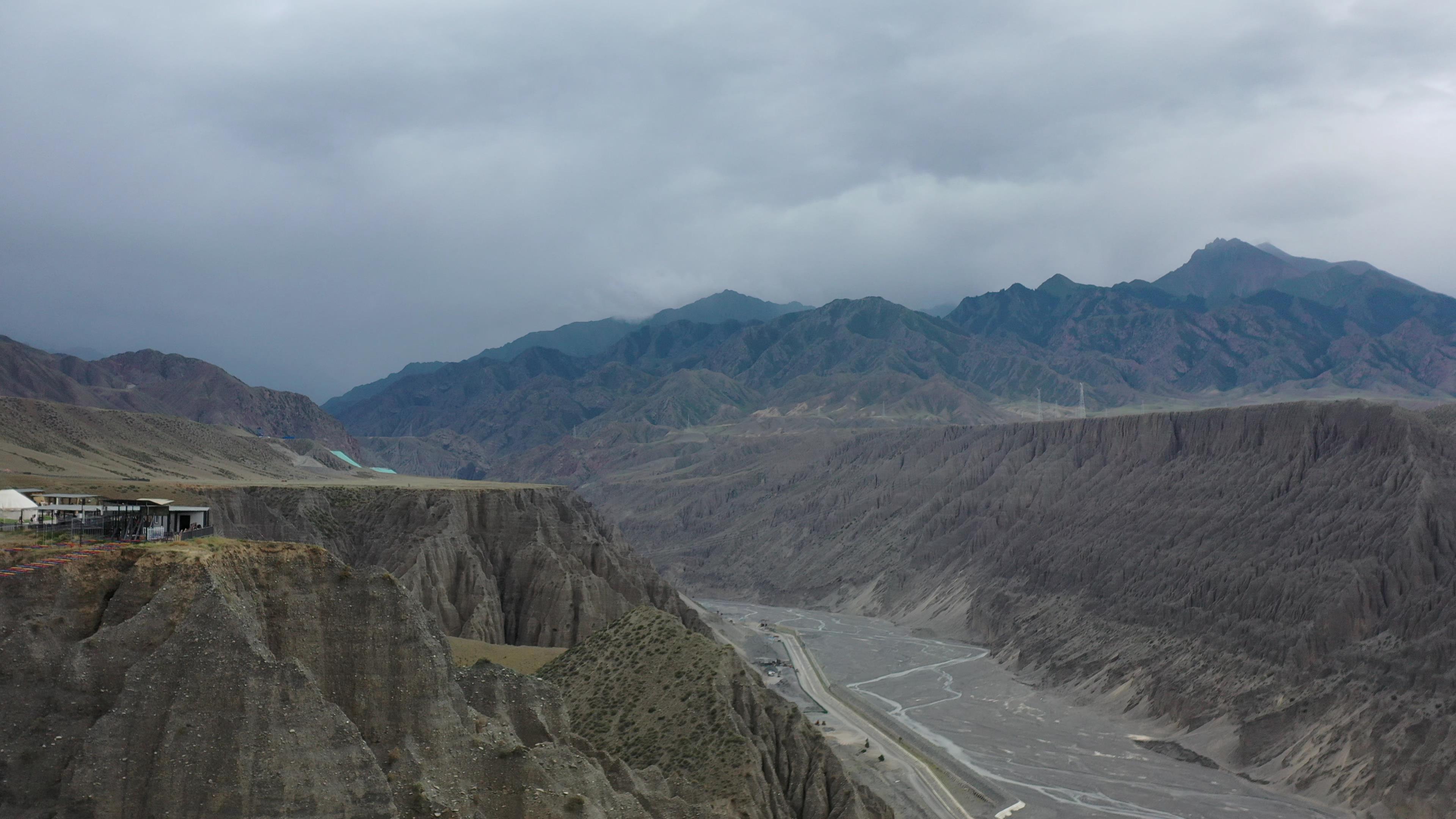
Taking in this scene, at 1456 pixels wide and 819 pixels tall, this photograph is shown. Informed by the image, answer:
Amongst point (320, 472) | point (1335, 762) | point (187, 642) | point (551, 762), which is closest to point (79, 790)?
point (187, 642)

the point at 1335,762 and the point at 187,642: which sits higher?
the point at 187,642

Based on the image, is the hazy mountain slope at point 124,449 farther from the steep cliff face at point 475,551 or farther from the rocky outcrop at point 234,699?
the rocky outcrop at point 234,699

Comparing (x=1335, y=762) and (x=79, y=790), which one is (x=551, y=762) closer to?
(x=79, y=790)

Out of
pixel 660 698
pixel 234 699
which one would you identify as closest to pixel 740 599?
pixel 660 698

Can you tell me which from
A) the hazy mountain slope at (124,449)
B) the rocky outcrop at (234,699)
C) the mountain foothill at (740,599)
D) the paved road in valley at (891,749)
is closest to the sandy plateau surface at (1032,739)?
the mountain foothill at (740,599)

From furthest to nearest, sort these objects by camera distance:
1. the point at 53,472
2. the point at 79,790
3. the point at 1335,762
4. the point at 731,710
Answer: the point at 53,472 → the point at 1335,762 → the point at 731,710 → the point at 79,790

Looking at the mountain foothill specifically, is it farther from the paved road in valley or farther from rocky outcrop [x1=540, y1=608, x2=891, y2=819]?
the paved road in valley
